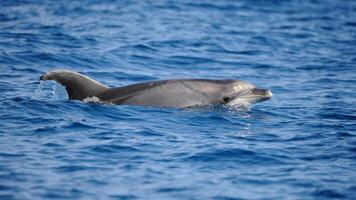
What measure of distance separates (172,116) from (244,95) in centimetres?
185

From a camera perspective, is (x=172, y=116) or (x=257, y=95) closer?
(x=172, y=116)

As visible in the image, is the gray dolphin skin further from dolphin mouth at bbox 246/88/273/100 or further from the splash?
the splash

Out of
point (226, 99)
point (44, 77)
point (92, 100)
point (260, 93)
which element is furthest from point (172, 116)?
point (44, 77)

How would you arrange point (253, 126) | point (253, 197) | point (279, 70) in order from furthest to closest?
point (279, 70) → point (253, 126) → point (253, 197)

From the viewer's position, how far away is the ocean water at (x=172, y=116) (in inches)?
407

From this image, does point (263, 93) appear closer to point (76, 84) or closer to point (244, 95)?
point (244, 95)

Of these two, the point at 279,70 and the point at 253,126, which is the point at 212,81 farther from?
the point at 279,70

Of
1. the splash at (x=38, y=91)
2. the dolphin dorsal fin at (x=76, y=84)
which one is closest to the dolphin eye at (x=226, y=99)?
the dolphin dorsal fin at (x=76, y=84)

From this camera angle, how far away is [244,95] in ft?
48.7


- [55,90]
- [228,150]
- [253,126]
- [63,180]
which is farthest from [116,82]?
[63,180]

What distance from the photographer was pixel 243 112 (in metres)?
14.8

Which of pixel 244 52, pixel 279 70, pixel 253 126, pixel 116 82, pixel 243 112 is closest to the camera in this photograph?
pixel 253 126

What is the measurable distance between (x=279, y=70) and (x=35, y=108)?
904 centimetres

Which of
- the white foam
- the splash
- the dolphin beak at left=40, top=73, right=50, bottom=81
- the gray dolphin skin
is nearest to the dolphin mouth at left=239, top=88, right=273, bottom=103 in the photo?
the gray dolphin skin
